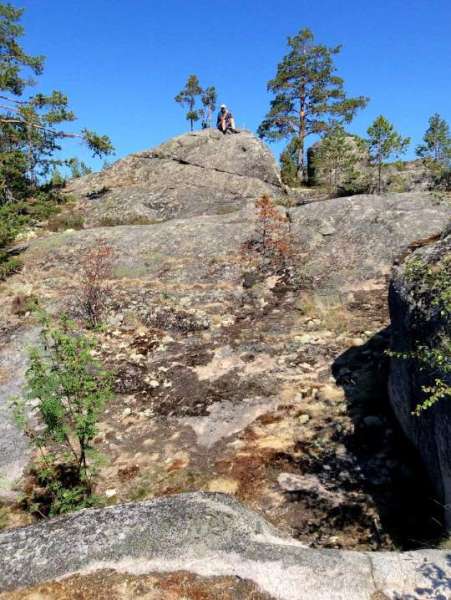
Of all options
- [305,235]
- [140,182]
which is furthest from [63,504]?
[140,182]

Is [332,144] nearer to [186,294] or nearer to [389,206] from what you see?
[389,206]

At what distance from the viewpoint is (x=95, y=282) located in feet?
53.8

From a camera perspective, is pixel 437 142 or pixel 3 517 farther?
pixel 437 142

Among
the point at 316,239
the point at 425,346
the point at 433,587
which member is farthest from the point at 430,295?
the point at 316,239

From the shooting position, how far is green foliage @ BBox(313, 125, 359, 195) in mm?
27064

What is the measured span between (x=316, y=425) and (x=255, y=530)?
14.8 feet

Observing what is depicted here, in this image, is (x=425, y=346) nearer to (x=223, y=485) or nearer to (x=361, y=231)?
(x=223, y=485)

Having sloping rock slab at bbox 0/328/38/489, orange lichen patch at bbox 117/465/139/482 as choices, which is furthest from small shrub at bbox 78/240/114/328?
orange lichen patch at bbox 117/465/139/482

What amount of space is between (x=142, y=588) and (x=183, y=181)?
77.1 feet

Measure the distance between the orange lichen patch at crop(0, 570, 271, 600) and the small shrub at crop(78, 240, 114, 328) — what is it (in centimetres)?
1005

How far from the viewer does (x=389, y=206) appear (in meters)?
18.5

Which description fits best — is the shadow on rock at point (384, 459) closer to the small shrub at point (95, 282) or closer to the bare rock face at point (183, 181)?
the small shrub at point (95, 282)

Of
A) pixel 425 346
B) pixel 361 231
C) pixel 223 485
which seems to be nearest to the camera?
pixel 425 346

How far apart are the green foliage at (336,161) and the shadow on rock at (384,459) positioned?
18293 millimetres
